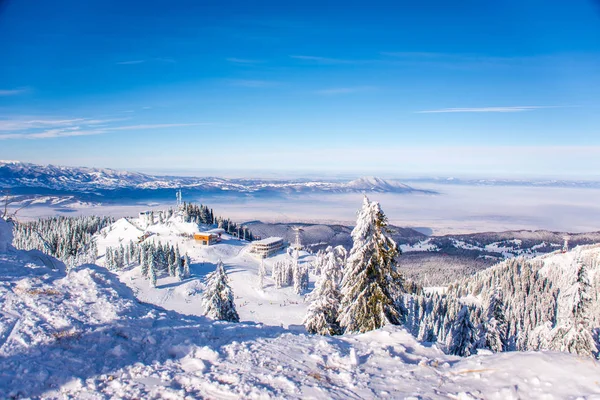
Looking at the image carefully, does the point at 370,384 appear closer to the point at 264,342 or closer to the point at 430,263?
the point at 264,342

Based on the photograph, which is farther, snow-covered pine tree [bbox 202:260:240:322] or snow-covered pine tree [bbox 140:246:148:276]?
snow-covered pine tree [bbox 140:246:148:276]

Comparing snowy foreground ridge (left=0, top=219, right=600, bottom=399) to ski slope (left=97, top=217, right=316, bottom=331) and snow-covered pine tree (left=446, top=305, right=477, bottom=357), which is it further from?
ski slope (left=97, top=217, right=316, bottom=331)

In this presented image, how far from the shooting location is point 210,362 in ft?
24.0

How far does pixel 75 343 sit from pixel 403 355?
730cm

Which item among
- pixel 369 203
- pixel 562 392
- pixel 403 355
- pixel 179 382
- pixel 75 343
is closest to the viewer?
pixel 562 392

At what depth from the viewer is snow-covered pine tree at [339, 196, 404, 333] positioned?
17.2 m

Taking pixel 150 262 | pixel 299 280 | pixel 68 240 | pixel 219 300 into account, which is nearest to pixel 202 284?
pixel 150 262

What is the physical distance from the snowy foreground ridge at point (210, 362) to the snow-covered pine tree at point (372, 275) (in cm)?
757

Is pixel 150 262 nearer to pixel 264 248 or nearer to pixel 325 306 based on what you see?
pixel 264 248

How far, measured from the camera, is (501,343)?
1069 inches

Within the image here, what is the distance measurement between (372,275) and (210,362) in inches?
462

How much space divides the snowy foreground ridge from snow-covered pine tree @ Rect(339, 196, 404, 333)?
7575mm

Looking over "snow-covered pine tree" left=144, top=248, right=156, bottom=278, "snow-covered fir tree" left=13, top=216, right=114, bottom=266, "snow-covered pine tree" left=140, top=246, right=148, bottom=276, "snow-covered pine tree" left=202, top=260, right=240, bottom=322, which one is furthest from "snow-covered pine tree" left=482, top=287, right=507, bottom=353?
"snow-covered fir tree" left=13, top=216, right=114, bottom=266

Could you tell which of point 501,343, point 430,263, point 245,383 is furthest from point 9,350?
point 430,263
